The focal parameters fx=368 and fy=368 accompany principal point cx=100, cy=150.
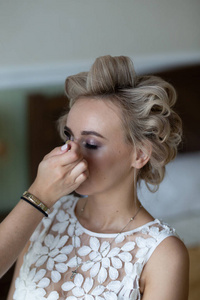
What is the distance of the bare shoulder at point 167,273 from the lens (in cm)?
108

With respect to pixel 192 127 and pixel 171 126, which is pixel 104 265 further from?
pixel 192 127

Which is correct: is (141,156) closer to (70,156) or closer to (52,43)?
(70,156)

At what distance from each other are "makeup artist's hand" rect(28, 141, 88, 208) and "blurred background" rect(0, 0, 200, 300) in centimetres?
49

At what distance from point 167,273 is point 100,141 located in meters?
0.45

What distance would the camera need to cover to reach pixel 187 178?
241 cm

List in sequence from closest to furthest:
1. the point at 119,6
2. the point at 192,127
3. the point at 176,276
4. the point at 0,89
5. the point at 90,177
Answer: the point at 176,276, the point at 90,177, the point at 0,89, the point at 119,6, the point at 192,127

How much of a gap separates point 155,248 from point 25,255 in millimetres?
483

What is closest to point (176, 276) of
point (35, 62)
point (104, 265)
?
point (104, 265)

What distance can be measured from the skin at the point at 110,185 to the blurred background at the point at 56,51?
22 cm

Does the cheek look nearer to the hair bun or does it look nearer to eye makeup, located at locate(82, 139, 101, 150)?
eye makeup, located at locate(82, 139, 101, 150)

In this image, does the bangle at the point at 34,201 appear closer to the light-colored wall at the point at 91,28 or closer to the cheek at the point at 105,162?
the cheek at the point at 105,162

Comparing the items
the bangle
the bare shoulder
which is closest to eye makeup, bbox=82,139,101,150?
the bangle

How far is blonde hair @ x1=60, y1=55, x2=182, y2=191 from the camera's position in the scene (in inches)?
48.5

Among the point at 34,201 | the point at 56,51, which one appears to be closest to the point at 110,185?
the point at 34,201
